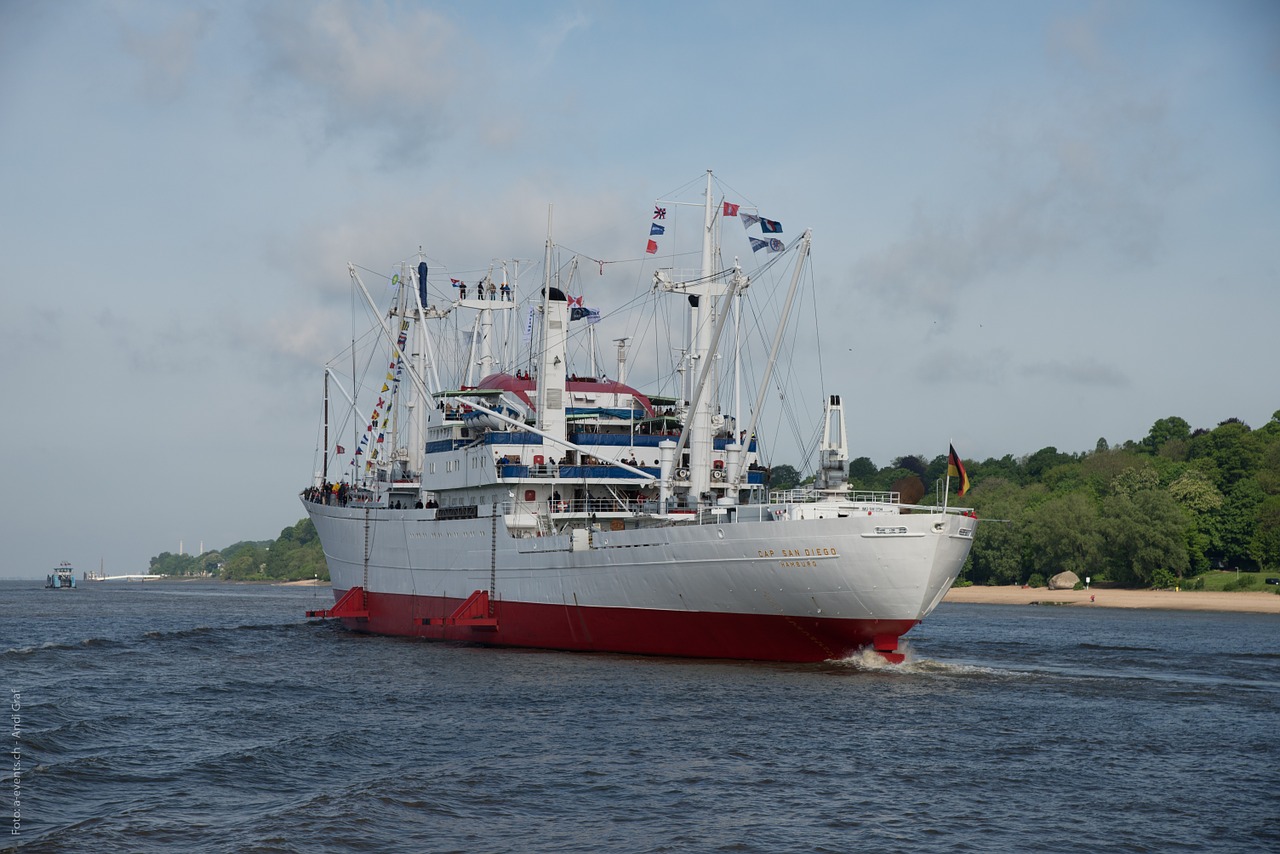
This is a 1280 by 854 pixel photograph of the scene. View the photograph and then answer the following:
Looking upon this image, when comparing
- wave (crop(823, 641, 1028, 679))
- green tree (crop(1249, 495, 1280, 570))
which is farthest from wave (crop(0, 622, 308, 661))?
green tree (crop(1249, 495, 1280, 570))

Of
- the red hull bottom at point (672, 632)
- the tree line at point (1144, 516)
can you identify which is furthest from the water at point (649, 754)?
the tree line at point (1144, 516)

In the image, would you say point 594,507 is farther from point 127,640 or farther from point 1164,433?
point 1164,433

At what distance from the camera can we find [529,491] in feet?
178

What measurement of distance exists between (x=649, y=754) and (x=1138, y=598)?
7871cm

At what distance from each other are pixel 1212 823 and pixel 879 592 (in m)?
17.4

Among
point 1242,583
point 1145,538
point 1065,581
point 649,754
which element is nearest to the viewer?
point 649,754

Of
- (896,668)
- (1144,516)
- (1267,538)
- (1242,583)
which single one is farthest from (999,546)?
(896,668)

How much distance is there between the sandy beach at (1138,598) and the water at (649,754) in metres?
44.7

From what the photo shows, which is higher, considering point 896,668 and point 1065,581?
point 1065,581

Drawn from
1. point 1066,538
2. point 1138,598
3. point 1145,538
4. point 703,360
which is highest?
point 703,360

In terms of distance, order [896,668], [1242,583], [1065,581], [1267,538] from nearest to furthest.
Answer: [896,668] < [1242,583] < [1267,538] < [1065,581]

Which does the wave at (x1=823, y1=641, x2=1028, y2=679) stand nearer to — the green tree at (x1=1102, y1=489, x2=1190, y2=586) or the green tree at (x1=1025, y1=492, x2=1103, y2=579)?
the green tree at (x1=1102, y1=489, x2=1190, y2=586)

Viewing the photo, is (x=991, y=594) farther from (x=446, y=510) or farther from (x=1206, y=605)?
(x=446, y=510)

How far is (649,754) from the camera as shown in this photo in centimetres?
2811
